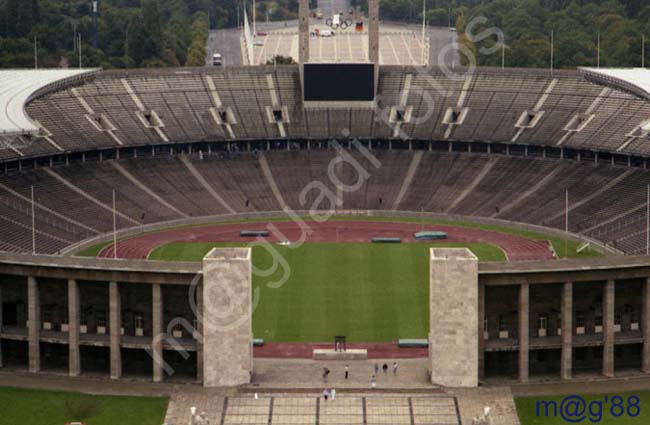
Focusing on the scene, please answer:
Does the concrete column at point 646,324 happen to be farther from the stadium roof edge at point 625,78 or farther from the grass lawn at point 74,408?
the stadium roof edge at point 625,78

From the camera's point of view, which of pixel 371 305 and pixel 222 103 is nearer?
pixel 371 305

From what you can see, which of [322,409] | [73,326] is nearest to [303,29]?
[73,326]

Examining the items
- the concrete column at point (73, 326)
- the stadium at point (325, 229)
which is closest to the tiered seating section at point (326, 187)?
the stadium at point (325, 229)

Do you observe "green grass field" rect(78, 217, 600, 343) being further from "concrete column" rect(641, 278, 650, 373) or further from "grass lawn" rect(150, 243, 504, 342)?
"concrete column" rect(641, 278, 650, 373)

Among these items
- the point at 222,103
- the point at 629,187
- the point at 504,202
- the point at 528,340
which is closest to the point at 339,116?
the point at 222,103

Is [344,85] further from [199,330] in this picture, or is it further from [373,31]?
[199,330]

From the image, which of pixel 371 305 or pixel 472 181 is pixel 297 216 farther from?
pixel 371 305
